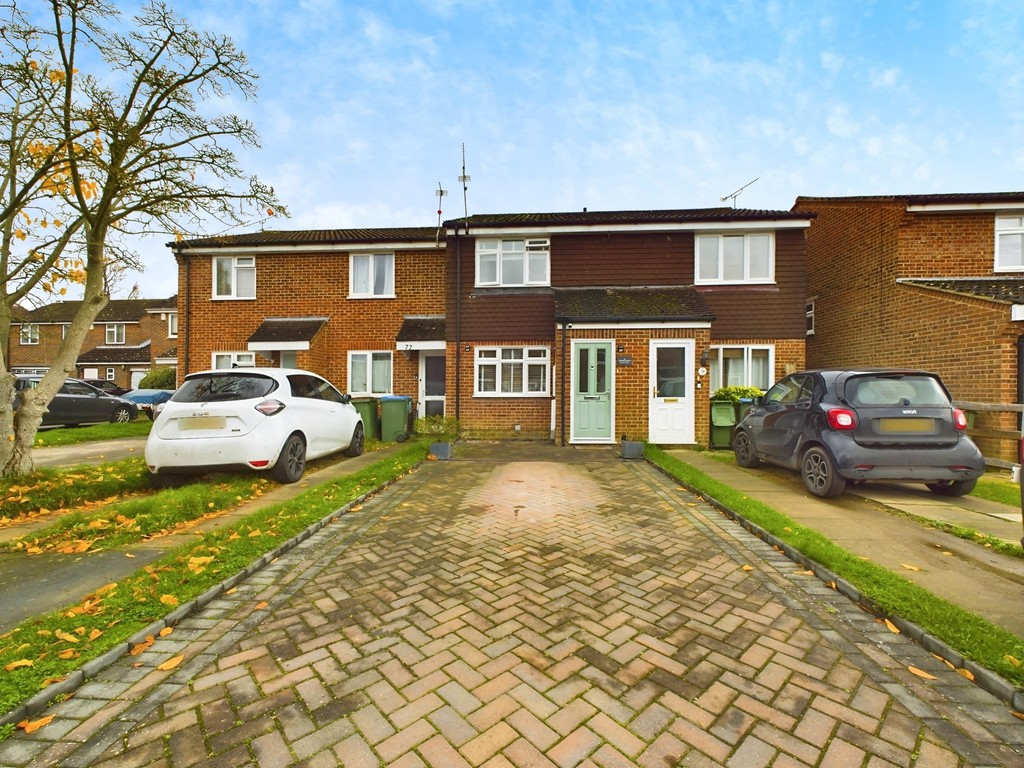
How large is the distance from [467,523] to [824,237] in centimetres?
1502

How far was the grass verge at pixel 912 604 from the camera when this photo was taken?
94.4 inches

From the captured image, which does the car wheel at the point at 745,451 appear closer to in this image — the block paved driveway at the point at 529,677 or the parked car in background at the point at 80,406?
the block paved driveway at the point at 529,677

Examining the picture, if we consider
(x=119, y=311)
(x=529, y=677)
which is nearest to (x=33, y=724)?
(x=529, y=677)

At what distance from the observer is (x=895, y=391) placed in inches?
223

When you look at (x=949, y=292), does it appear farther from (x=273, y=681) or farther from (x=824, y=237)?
(x=273, y=681)

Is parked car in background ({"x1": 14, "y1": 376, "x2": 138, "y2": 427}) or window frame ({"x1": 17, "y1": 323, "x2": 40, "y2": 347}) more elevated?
window frame ({"x1": 17, "y1": 323, "x2": 40, "y2": 347})

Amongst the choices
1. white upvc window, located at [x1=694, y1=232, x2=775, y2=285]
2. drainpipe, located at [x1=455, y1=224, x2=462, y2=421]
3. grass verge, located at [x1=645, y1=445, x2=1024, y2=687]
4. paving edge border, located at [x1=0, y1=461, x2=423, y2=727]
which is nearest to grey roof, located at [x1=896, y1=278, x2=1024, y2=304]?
white upvc window, located at [x1=694, y1=232, x2=775, y2=285]

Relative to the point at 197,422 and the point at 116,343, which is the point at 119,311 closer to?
the point at 116,343

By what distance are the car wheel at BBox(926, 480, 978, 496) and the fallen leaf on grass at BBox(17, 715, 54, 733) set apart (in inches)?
328

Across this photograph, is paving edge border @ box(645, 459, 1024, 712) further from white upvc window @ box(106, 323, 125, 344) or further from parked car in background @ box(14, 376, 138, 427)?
white upvc window @ box(106, 323, 125, 344)

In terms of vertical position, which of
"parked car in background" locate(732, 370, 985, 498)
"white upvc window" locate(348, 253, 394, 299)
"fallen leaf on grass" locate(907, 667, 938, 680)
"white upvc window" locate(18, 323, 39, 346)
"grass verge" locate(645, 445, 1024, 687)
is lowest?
"fallen leaf on grass" locate(907, 667, 938, 680)

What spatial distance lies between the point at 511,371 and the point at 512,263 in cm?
291

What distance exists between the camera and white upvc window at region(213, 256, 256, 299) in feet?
46.4

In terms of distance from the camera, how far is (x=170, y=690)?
222cm
